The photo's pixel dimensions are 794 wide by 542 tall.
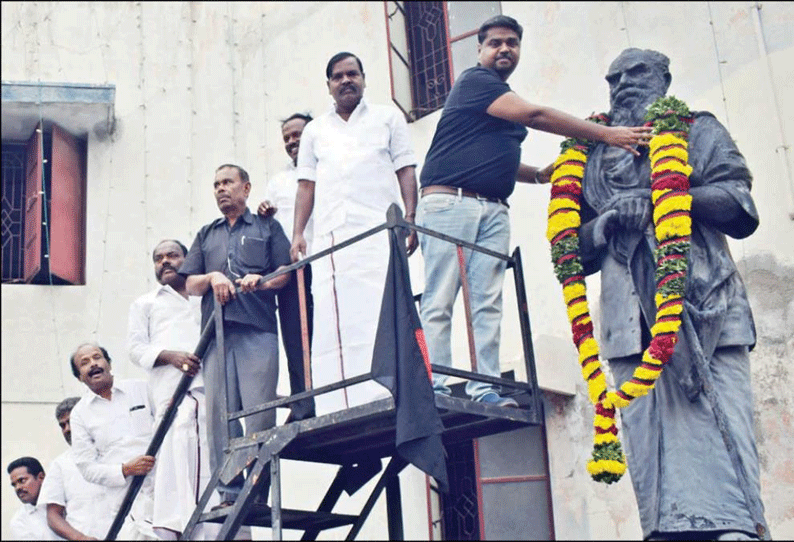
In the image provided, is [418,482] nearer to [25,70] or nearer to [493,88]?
[493,88]

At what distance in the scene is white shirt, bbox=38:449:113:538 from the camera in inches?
270

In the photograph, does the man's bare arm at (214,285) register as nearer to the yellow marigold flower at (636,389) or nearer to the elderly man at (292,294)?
the elderly man at (292,294)

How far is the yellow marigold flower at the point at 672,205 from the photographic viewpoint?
480 centimetres

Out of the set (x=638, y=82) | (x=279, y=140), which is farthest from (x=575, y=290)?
(x=279, y=140)

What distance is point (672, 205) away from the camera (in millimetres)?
4812

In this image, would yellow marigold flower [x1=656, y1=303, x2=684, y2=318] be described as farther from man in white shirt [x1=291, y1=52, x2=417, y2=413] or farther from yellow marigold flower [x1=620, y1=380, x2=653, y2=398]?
man in white shirt [x1=291, y1=52, x2=417, y2=413]

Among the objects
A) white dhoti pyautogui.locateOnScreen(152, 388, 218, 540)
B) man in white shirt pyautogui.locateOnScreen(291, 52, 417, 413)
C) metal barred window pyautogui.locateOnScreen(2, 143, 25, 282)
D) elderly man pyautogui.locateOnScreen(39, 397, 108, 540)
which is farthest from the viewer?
metal barred window pyautogui.locateOnScreen(2, 143, 25, 282)

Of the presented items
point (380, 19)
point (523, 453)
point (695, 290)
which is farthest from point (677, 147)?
point (380, 19)

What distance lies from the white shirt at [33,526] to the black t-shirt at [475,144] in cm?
346

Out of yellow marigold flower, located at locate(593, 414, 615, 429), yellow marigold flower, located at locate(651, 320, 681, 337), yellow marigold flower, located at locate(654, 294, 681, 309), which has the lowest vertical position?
yellow marigold flower, located at locate(593, 414, 615, 429)

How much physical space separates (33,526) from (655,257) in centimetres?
454

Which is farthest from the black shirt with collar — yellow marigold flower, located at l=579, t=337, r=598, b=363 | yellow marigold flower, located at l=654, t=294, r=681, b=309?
yellow marigold flower, located at l=654, t=294, r=681, b=309

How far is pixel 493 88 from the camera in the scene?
219 inches

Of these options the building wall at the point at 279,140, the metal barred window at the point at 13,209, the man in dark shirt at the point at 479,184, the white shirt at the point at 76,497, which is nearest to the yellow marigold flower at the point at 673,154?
the man in dark shirt at the point at 479,184
